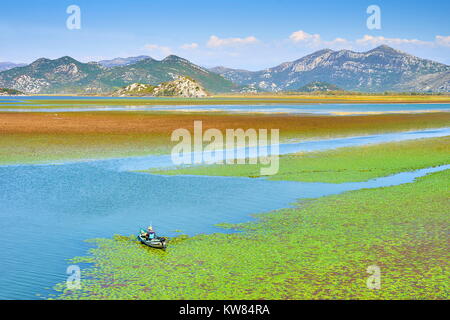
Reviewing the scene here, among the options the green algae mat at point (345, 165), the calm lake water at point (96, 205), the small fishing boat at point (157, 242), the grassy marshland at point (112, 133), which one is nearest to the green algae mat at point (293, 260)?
the small fishing boat at point (157, 242)

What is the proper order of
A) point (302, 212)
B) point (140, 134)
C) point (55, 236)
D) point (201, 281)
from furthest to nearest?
1. point (140, 134)
2. point (302, 212)
3. point (55, 236)
4. point (201, 281)

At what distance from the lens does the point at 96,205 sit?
30375mm

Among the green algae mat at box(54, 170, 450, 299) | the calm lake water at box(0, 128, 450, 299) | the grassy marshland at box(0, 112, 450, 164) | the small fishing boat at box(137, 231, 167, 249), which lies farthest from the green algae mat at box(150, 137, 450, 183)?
the small fishing boat at box(137, 231, 167, 249)

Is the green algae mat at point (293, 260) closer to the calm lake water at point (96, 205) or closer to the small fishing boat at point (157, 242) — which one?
the small fishing boat at point (157, 242)

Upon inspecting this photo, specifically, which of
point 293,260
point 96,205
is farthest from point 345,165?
point 293,260

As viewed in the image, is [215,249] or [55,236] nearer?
[215,249]

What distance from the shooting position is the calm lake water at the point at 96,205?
68.3 feet

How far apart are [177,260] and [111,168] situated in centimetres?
2478

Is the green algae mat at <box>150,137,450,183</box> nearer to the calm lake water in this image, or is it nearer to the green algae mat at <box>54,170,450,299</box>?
the calm lake water

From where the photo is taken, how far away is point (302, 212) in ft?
94.2

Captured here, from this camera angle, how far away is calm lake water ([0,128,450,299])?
68.3ft

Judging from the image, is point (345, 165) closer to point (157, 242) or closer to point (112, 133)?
point (157, 242)
